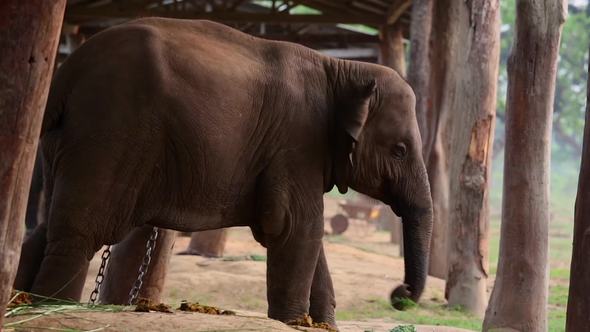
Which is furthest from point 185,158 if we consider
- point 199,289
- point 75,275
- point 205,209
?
point 199,289

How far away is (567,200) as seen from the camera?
57750 millimetres

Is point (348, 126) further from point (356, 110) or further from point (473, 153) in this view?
point (473, 153)

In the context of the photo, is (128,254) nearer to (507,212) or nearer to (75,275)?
(75,275)

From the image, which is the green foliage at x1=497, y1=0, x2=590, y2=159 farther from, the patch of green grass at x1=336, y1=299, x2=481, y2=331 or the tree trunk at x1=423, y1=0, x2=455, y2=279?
the patch of green grass at x1=336, y1=299, x2=481, y2=331

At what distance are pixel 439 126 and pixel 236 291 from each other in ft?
12.7

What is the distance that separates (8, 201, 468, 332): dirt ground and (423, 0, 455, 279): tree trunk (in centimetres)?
75

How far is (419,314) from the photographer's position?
445 inches

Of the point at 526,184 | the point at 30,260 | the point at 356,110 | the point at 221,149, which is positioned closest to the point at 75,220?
the point at 30,260

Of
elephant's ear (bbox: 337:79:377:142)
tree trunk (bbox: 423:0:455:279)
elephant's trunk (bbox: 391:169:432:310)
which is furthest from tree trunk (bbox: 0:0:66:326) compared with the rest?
tree trunk (bbox: 423:0:455:279)

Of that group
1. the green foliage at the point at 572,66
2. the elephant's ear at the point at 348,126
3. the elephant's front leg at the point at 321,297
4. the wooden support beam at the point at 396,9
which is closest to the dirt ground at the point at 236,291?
the elephant's front leg at the point at 321,297

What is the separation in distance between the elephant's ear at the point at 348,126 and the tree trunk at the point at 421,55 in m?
7.24

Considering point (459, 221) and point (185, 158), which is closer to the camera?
point (185, 158)

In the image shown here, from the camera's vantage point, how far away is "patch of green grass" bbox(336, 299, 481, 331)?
10.5 metres

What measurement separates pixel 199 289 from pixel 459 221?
299cm
